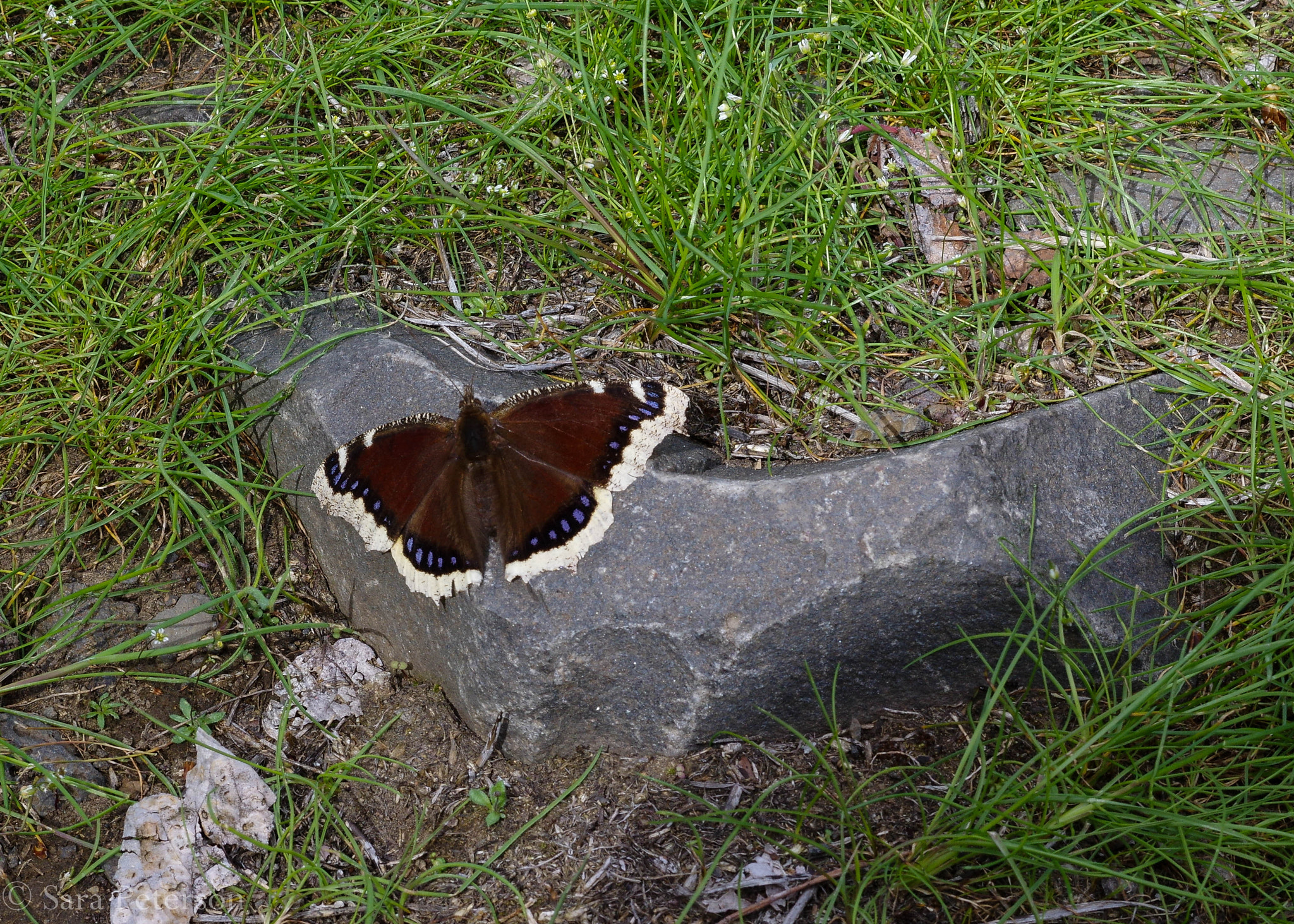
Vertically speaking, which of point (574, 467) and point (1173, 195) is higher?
point (1173, 195)

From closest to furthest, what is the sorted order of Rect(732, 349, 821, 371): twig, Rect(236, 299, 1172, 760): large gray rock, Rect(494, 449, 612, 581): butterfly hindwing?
1. Rect(236, 299, 1172, 760): large gray rock
2. Rect(494, 449, 612, 581): butterfly hindwing
3. Rect(732, 349, 821, 371): twig

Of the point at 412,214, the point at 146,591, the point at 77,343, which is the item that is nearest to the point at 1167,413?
the point at 412,214

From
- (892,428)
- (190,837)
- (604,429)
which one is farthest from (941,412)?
(190,837)

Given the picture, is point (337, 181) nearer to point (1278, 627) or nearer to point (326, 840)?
point (326, 840)

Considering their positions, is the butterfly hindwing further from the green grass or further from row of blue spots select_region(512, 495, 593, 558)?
the green grass

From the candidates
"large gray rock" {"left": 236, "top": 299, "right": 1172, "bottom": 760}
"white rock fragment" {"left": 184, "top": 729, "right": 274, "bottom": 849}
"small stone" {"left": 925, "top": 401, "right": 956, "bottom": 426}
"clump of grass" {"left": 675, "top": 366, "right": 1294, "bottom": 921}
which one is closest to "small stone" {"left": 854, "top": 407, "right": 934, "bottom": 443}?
"small stone" {"left": 925, "top": 401, "right": 956, "bottom": 426}

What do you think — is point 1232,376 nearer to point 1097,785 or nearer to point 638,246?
point 1097,785
